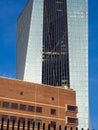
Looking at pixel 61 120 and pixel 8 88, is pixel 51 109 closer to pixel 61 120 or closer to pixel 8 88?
pixel 61 120

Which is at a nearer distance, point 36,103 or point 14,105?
point 14,105

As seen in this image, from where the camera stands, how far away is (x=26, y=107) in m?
136

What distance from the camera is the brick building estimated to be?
132250mm

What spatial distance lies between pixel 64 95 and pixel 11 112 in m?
25.7

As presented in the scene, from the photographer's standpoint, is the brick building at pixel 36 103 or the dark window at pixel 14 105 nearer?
the brick building at pixel 36 103

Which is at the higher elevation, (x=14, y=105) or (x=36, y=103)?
(x=36, y=103)

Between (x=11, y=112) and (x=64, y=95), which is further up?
(x=64, y=95)

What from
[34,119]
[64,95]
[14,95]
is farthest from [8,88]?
[64,95]

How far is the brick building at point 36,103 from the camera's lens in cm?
13225

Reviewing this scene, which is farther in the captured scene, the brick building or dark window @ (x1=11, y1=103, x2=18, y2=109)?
dark window @ (x1=11, y1=103, x2=18, y2=109)

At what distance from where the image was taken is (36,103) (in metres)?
139

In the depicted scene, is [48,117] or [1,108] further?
[48,117]

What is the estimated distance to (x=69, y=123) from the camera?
478ft

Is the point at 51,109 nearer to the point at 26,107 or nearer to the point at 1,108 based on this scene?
the point at 26,107
